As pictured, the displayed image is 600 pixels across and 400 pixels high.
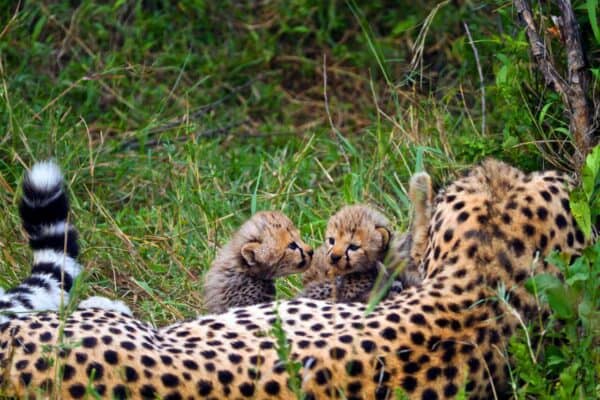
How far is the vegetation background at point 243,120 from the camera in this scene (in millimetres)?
4613

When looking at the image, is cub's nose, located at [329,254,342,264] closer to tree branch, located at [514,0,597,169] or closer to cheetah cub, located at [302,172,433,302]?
cheetah cub, located at [302,172,433,302]

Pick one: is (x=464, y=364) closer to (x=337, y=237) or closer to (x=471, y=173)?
(x=471, y=173)

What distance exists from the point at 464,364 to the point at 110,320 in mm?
965

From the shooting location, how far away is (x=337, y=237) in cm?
438

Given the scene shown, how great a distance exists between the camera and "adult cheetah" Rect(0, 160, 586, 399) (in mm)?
3295

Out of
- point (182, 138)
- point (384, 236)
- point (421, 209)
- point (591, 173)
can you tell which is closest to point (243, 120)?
point (182, 138)

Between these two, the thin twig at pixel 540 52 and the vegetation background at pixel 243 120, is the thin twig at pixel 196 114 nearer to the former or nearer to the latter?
the vegetation background at pixel 243 120

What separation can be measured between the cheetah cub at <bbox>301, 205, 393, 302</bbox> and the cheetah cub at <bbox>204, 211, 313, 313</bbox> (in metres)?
0.11

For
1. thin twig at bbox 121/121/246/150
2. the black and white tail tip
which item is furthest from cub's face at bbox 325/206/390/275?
thin twig at bbox 121/121/246/150

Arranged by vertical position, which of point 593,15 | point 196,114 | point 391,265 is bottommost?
point 391,265

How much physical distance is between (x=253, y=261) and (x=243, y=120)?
1.92m

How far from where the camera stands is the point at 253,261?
445 centimetres

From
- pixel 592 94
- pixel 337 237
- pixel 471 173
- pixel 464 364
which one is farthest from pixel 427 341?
pixel 592 94

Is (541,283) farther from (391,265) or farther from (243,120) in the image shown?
(243,120)
